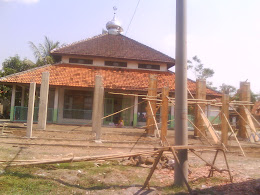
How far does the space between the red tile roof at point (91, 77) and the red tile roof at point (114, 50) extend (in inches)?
40.2

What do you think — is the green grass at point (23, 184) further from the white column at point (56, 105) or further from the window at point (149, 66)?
the window at point (149, 66)

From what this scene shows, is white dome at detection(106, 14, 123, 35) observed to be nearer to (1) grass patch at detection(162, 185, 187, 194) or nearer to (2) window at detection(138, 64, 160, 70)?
(2) window at detection(138, 64, 160, 70)

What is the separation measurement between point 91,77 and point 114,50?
3.92 meters

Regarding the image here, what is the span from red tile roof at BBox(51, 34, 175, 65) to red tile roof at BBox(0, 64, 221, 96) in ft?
3.35

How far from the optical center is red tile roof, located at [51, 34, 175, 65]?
63.3ft

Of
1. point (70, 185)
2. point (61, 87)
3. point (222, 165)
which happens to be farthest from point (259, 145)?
point (61, 87)

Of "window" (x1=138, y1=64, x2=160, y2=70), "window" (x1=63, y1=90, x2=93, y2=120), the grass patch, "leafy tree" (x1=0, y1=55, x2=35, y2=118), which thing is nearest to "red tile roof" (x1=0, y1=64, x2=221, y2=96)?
"window" (x1=138, y1=64, x2=160, y2=70)

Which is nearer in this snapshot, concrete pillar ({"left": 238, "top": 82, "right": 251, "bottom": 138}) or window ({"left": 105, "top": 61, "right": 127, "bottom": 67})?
concrete pillar ({"left": 238, "top": 82, "right": 251, "bottom": 138})

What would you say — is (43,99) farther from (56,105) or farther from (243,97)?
(243,97)

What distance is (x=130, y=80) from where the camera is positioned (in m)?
18.0

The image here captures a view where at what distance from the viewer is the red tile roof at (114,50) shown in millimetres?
19297

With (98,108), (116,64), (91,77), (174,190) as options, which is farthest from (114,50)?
(174,190)

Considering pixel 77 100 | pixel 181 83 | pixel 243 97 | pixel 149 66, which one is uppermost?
pixel 149 66

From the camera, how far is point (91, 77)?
17688 mm
